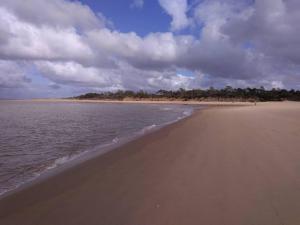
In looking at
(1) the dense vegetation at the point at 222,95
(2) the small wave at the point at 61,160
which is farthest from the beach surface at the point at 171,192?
(1) the dense vegetation at the point at 222,95

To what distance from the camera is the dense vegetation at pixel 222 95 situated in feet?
333

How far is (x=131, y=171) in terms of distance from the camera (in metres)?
7.08

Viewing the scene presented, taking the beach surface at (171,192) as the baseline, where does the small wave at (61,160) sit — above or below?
below

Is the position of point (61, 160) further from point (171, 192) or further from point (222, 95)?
point (222, 95)

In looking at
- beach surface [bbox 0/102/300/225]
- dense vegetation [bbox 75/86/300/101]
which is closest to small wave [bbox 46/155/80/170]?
beach surface [bbox 0/102/300/225]

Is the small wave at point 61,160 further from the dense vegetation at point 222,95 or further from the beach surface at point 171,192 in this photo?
the dense vegetation at point 222,95

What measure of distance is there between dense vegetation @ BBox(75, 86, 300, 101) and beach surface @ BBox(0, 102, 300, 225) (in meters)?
97.3

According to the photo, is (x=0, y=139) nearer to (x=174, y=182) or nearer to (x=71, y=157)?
(x=71, y=157)

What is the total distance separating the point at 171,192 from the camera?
208 inches

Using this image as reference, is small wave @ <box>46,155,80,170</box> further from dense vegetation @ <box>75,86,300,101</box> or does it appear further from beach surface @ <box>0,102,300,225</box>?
dense vegetation @ <box>75,86,300,101</box>

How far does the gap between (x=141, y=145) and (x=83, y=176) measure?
457 cm

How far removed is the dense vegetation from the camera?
101m

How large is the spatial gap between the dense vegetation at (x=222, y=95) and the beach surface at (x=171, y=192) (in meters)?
Result: 97.3

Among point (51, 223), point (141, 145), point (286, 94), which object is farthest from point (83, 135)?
point (286, 94)
